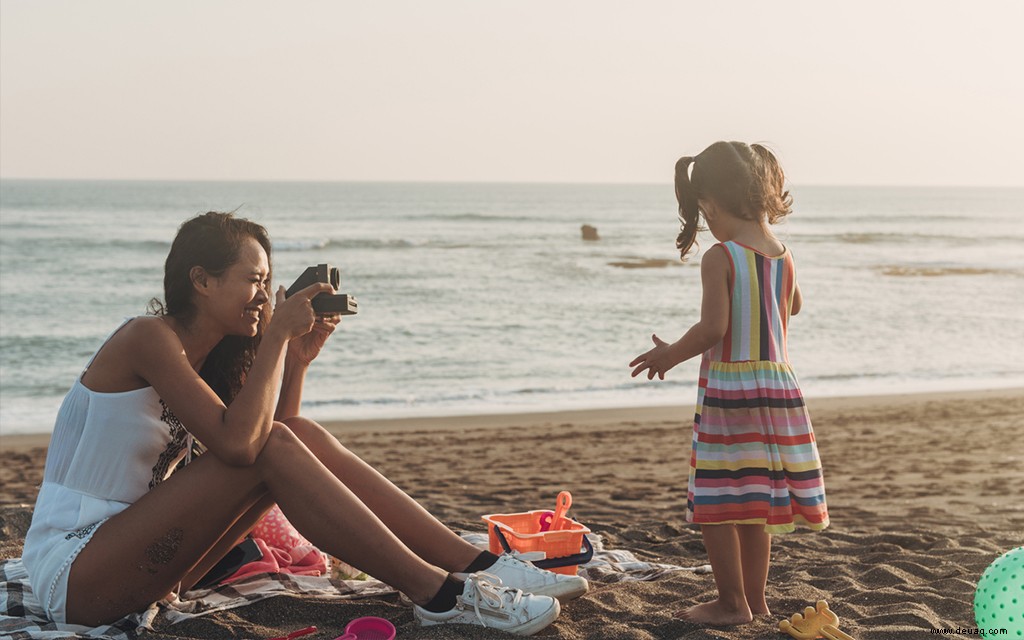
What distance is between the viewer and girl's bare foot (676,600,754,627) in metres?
3.37

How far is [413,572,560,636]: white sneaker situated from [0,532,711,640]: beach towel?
0.60m

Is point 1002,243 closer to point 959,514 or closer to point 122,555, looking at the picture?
point 959,514

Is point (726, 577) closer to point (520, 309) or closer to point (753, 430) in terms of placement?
point (753, 430)

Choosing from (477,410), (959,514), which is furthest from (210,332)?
(477,410)

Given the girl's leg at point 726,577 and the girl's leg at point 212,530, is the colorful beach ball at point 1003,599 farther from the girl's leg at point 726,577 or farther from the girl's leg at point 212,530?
the girl's leg at point 212,530

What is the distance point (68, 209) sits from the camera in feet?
163

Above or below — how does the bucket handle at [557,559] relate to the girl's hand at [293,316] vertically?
below

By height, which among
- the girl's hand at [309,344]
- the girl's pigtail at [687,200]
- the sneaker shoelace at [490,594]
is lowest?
the sneaker shoelace at [490,594]

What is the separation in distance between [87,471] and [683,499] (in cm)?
384

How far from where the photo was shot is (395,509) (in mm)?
3455

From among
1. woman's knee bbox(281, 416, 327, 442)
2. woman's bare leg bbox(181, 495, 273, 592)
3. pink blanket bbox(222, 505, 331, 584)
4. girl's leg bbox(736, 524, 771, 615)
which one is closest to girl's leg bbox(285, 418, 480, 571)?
woman's knee bbox(281, 416, 327, 442)

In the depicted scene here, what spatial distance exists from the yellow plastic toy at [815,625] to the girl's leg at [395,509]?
3.34 ft

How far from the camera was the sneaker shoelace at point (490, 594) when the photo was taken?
3.20 meters

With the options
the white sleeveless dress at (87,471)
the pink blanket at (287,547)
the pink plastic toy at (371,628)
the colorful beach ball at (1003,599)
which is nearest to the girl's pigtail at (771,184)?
the colorful beach ball at (1003,599)
